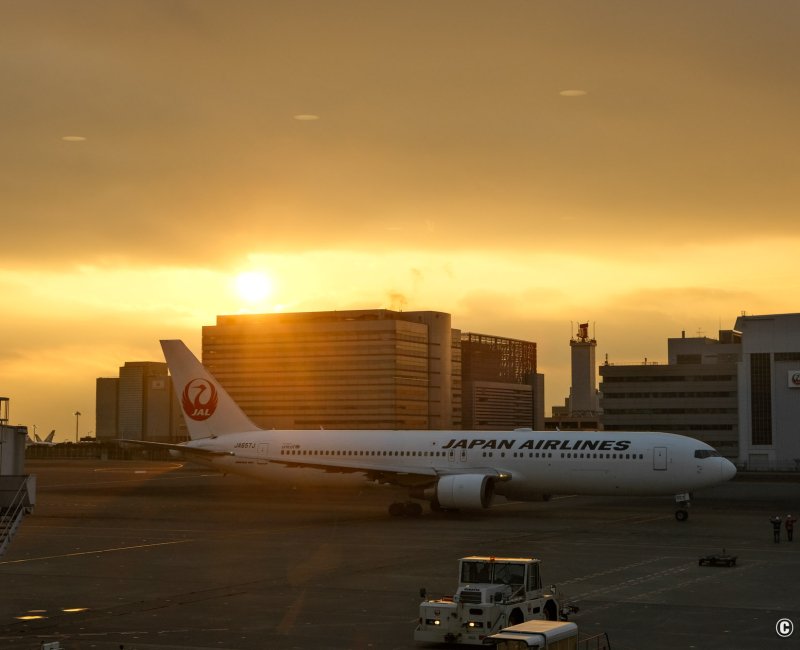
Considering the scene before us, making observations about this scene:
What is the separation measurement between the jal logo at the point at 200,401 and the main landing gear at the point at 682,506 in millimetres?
33086

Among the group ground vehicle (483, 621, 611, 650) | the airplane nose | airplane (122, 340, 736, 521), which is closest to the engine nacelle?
airplane (122, 340, 736, 521)

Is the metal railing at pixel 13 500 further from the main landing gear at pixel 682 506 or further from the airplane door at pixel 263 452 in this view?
the airplane door at pixel 263 452

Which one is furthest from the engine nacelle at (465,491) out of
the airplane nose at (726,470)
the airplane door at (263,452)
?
the airplane door at (263,452)

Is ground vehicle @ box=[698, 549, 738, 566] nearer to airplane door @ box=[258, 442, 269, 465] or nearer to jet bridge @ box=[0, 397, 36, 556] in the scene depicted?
jet bridge @ box=[0, 397, 36, 556]

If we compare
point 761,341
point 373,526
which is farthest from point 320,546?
point 761,341

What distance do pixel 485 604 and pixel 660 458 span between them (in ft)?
127

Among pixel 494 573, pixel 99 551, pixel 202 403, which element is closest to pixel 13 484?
pixel 494 573

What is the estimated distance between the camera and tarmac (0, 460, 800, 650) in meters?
28.2

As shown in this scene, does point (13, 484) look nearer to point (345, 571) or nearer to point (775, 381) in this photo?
point (345, 571)

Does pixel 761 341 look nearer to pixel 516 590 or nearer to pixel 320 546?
pixel 320 546

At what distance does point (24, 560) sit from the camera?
43.7 meters

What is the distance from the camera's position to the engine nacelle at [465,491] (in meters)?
61.5

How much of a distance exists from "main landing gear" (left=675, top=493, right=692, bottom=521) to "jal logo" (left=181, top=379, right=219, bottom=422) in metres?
33.1

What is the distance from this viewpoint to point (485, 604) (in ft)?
83.9
